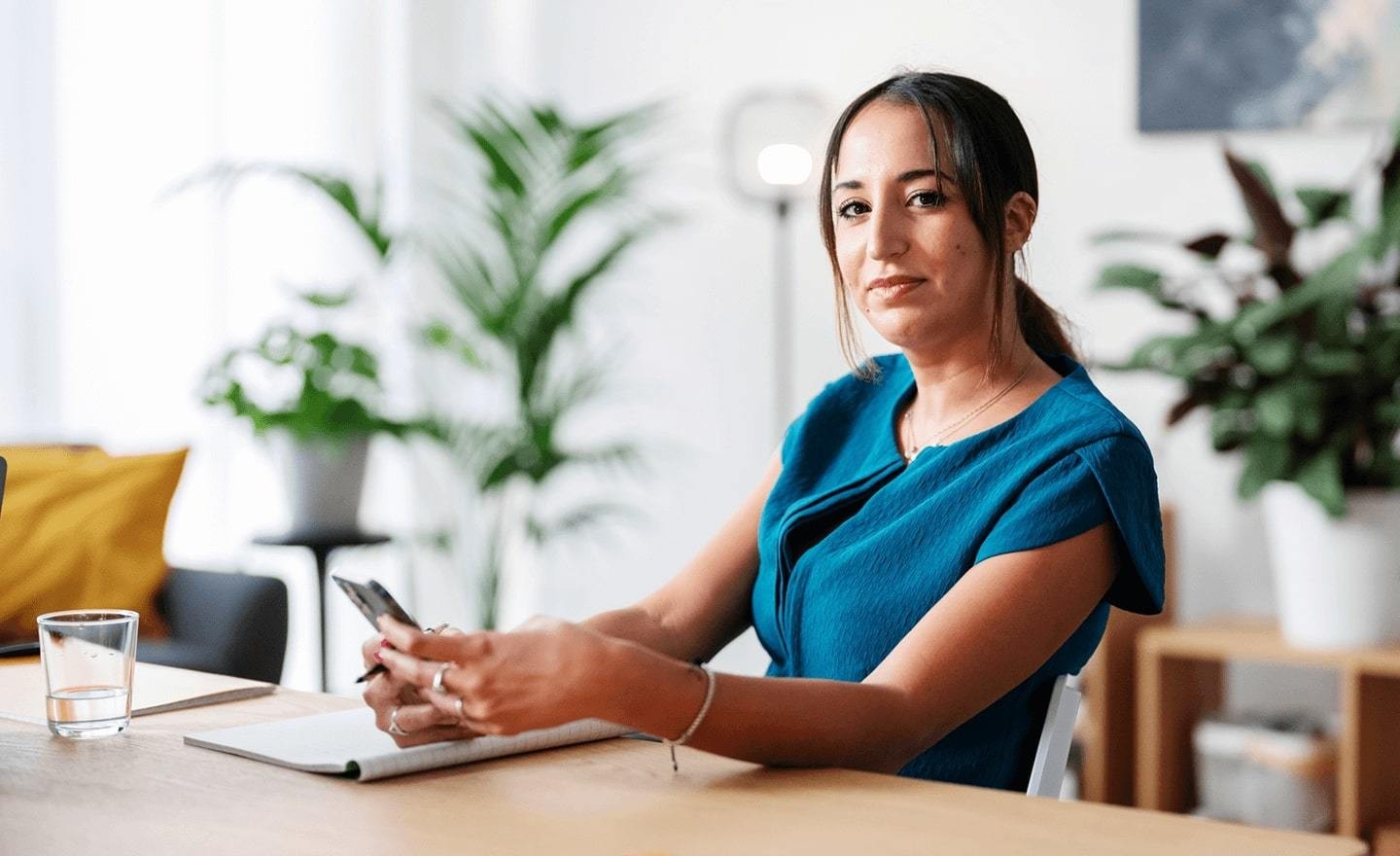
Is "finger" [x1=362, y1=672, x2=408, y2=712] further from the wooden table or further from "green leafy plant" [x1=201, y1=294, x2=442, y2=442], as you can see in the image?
"green leafy plant" [x1=201, y1=294, x2=442, y2=442]

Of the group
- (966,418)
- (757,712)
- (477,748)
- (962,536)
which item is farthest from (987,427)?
Result: (477,748)

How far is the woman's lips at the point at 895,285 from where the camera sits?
1545mm

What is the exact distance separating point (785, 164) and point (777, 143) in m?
0.06

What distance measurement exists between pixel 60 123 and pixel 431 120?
1171 millimetres

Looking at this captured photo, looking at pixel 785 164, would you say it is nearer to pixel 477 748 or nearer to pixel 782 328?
pixel 782 328

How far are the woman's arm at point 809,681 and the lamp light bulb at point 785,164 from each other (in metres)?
2.49

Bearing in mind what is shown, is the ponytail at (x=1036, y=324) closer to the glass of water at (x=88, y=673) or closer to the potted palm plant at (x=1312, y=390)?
the glass of water at (x=88, y=673)

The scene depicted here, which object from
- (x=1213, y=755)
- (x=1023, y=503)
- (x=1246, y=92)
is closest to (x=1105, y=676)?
(x=1213, y=755)

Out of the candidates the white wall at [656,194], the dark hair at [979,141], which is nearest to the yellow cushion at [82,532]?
the white wall at [656,194]

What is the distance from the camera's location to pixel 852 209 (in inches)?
62.7

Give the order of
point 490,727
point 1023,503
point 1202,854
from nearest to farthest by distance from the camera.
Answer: point 1202,854 → point 490,727 → point 1023,503

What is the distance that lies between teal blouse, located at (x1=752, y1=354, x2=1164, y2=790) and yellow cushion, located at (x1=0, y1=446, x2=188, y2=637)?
1.35 m

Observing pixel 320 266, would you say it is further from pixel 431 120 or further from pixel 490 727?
pixel 490 727

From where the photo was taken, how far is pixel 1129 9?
3557mm
